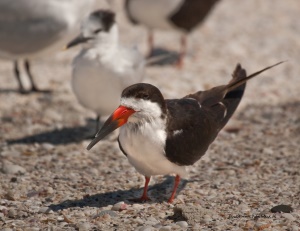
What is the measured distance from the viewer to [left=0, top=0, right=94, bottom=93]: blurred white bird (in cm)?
623

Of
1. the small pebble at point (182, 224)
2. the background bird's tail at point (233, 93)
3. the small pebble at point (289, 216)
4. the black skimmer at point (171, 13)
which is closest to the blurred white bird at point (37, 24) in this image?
the black skimmer at point (171, 13)

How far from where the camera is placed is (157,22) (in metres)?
8.09

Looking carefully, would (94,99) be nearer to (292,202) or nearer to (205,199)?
(205,199)

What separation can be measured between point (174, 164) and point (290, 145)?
5.91ft

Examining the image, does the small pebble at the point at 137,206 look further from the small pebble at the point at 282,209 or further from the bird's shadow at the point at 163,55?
the bird's shadow at the point at 163,55

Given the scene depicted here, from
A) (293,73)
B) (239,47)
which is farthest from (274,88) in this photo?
(239,47)

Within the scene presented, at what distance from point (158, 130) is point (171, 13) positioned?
422 centimetres

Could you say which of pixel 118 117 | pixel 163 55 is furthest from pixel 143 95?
pixel 163 55

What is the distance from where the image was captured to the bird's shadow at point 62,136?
5.72 meters

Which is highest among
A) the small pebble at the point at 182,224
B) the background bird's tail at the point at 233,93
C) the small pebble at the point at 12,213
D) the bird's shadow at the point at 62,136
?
the background bird's tail at the point at 233,93

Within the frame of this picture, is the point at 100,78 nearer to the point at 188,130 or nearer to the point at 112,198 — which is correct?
the point at 112,198

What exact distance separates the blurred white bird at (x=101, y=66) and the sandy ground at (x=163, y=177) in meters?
0.43

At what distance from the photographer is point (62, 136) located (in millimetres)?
5883

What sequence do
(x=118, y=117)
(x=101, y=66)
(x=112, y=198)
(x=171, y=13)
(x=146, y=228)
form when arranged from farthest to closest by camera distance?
(x=171, y=13) → (x=101, y=66) → (x=112, y=198) → (x=118, y=117) → (x=146, y=228)
